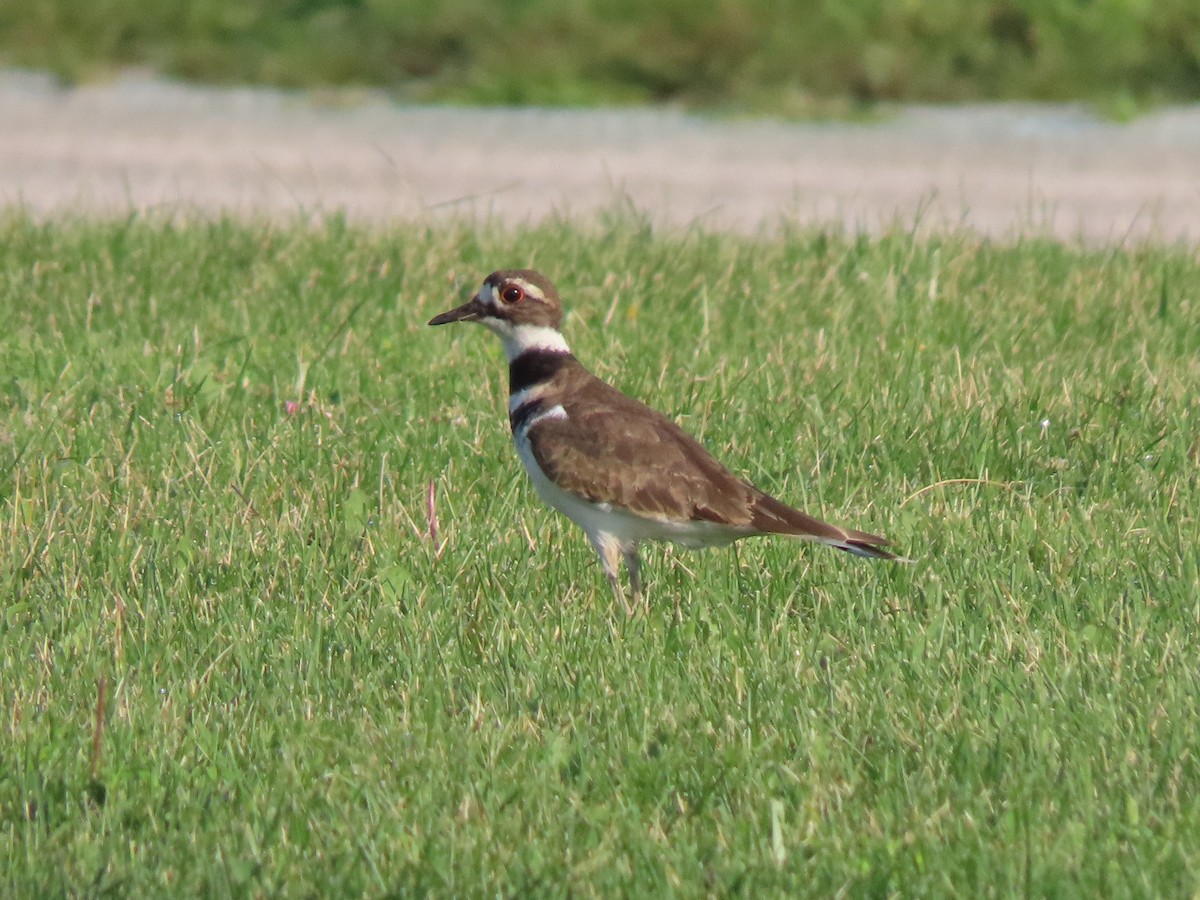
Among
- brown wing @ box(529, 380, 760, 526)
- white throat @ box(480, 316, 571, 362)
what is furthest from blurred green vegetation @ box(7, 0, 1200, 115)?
brown wing @ box(529, 380, 760, 526)

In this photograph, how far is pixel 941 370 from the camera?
718 cm

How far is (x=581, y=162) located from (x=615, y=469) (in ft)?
21.0

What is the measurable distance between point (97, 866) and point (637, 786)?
3.74 ft

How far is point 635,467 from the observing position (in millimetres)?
5102

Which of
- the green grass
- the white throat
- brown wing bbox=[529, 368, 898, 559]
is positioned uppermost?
the white throat

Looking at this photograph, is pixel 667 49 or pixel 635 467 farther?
pixel 667 49

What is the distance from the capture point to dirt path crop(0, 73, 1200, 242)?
33.7ft

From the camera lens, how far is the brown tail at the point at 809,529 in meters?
4.98

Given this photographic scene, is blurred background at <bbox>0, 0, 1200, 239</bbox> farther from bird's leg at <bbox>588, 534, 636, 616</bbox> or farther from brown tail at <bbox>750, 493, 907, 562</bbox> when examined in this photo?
brown tail at <bbox>750, 493, 907, 562</bbox>

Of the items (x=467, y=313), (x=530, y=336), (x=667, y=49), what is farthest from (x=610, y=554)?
(x=667, y=49)

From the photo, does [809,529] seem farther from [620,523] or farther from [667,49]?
[667,49]

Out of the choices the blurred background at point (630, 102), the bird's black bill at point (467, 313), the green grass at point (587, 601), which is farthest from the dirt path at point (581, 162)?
the bird's black bill at point (467, 313)

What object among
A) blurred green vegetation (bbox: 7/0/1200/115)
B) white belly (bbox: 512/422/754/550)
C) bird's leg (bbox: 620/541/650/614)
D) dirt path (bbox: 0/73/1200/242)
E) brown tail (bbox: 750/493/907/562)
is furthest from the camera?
blurred green vegetation (bbox: 7/0/1200/115)

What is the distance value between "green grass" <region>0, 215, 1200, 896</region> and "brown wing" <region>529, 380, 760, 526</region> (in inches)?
11.2
